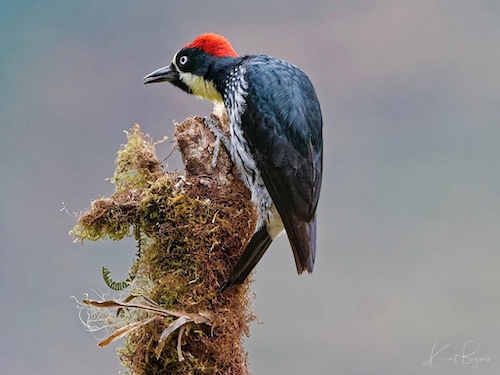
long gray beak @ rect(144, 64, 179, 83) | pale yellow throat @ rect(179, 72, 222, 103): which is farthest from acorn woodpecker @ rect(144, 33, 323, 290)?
long gray beak @ rect(144, 64, 179, 83)

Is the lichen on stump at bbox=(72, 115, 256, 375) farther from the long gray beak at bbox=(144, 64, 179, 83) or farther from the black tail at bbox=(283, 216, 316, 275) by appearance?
the long gray beak at bbox=(144, 64, 179, 83)

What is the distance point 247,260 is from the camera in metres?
3.08

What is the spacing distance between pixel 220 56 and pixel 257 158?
2.37 ft

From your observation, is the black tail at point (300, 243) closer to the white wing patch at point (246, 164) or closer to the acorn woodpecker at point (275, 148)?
the acorn woodpecker at point (275, 148)

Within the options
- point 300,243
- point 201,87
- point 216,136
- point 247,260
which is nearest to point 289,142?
point 216,136

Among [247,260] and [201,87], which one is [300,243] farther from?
[201,87]

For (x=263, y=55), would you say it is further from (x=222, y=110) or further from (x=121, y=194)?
(x=121, y=194)

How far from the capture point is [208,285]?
9.91 feet

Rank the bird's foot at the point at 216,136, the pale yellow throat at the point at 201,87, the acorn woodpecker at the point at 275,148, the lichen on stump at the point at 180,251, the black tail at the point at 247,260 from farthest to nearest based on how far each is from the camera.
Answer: the pale yellow throat at the point at 201,87
the bird's foot at the point at 216,136
the acorn woodpecker at the point at 275,148
the black tail at the point at 247,260
the lichen on stump at the point at 180,251

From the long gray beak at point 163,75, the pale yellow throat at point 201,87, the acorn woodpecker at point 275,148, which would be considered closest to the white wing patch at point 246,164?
the acorn woodpecker at point 275,148

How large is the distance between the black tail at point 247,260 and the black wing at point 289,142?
0.14 metres

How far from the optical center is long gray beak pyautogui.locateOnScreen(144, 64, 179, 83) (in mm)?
3820

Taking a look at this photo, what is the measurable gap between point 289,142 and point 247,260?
0.63 metres

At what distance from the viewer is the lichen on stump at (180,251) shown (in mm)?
2898
